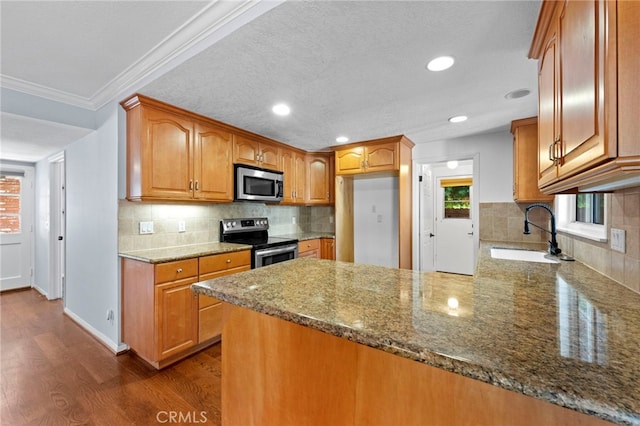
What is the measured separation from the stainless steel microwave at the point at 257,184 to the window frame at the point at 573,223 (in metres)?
2.82

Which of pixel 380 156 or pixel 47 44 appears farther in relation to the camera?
pixel 380 156

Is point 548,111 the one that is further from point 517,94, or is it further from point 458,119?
point 458,119

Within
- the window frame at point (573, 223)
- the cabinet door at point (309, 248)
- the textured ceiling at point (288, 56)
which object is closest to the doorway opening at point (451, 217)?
the cabinet door at point (309, 248)

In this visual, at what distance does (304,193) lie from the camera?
4.07m

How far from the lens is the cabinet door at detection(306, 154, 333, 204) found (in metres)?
4.18

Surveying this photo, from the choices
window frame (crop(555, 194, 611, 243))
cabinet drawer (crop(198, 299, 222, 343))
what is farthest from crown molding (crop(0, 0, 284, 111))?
window frame (crop(555, 194, 611, 243))

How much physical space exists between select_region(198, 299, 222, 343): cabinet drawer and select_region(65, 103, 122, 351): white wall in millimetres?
722

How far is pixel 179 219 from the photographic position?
2.81m

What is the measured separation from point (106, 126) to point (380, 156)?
9.62ft

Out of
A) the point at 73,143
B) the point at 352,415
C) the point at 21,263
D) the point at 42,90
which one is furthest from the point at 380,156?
the point at 21,263

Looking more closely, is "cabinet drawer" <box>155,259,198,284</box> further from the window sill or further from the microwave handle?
the window sill

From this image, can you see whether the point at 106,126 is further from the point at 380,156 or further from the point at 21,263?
the point at 21,263

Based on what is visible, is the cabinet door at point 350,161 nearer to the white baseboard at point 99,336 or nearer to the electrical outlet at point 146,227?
the electrical outlet at point 146,227

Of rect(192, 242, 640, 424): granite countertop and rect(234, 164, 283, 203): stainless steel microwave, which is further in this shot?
rect(234, 164, 283, 203): stainless steel microwave
